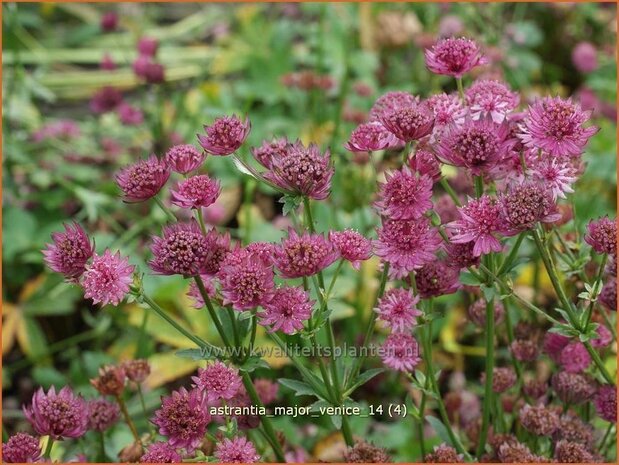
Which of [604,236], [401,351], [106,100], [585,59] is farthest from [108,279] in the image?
[585,59]

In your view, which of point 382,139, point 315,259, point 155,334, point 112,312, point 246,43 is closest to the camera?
point 315,259

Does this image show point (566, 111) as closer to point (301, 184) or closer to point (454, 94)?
point (454, 94)

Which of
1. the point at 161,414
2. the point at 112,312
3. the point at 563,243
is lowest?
the point at 112,312

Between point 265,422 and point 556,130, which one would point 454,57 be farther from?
point 265,422

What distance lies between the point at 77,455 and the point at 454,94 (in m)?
0.83

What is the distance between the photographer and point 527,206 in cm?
100

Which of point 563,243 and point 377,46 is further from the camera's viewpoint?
point 377,46

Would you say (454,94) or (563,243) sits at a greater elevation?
(454,94)

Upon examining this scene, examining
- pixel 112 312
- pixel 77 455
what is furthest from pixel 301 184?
pixel 112 312

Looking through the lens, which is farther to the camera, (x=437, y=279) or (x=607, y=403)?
(x=607, y=403)

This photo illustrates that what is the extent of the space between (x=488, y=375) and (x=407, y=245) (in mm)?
313

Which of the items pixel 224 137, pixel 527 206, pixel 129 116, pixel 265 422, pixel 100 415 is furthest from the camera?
pixel 129 116

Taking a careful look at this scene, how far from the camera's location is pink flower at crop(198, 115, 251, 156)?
3.62 ft

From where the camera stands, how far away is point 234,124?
1.11 m
